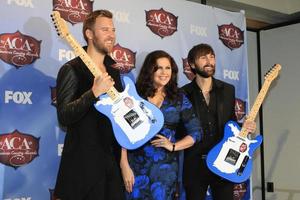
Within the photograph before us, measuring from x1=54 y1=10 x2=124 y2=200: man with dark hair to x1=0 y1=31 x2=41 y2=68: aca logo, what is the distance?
495 millimetres

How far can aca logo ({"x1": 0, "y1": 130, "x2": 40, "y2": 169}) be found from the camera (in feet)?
6.89

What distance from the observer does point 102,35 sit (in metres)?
1.91

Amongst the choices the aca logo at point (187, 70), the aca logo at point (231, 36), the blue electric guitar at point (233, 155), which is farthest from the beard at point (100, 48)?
the aca logo at point (231, 36)

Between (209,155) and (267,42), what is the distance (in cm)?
192

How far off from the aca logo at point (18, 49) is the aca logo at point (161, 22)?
784mm

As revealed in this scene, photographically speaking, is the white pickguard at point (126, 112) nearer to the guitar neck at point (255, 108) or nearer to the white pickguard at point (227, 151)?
the white pickguard at point (227, 151)

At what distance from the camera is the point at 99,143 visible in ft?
5.88

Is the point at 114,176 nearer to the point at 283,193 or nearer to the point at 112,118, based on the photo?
the point at 112,118

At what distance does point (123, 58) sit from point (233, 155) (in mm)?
879

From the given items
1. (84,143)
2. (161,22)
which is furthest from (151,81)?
(161,22)

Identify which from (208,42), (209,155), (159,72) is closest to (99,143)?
(159,72)

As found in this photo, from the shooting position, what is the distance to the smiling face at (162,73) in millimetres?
2164

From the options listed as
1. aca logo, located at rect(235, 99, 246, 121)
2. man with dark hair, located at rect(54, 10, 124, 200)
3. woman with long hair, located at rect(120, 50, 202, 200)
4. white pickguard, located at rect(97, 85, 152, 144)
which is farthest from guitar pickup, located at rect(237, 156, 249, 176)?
man with dark hair, located at rect(54, 10, 124, 200)

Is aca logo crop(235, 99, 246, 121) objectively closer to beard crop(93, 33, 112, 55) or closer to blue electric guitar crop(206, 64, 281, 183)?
blue electric guitar crop(206, 64, 281, 183)
